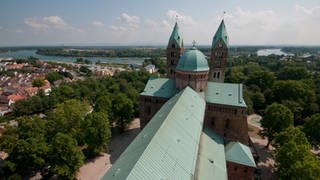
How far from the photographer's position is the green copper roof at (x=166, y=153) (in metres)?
18.1

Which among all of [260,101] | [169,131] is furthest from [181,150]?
[260,101]

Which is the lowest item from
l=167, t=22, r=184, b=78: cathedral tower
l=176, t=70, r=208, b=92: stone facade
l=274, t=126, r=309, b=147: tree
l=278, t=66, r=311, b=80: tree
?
l=274, t=126, r=309, b=147: tree

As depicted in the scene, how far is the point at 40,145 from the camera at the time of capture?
35500mm

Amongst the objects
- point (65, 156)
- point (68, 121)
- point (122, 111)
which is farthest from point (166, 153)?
point (122, 111)

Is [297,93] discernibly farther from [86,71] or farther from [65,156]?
[86,71]

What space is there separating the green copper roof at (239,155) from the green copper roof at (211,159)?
1456 millimetres

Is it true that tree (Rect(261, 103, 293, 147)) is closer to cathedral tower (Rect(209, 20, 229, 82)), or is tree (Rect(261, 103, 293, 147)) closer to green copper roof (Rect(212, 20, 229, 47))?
cathedral tower (Rect(209, 20, 229, 82))

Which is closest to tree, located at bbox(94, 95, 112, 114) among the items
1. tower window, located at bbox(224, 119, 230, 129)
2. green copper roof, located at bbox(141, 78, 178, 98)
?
green copper roof, located at bbox(141, 78, 178, 98)

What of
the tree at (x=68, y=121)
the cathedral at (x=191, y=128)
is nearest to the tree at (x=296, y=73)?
the cathedral at (x=191, y=128)

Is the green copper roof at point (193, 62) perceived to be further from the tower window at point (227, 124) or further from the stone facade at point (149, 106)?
the tower window at point (227, 124)

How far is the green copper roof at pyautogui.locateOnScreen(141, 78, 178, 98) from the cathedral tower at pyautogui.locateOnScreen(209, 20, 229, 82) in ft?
39.8

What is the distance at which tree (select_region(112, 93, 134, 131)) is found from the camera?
53875 millimetres

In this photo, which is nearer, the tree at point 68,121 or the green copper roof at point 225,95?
the green copper roof at point 225,95

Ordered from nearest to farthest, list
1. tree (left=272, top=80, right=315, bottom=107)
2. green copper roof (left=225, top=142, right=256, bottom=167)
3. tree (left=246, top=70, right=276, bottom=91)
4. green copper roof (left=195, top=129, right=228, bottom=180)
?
1. green copper roof (left=195, top=129, right=228, bottom=180)
2. green copper roof (left=225, top=142, right=256, bottom=167)
3. tree (left=272, top=80, right=315, bottom=107)
4. tree (left=246, top=70, right=276, bottom=91)
